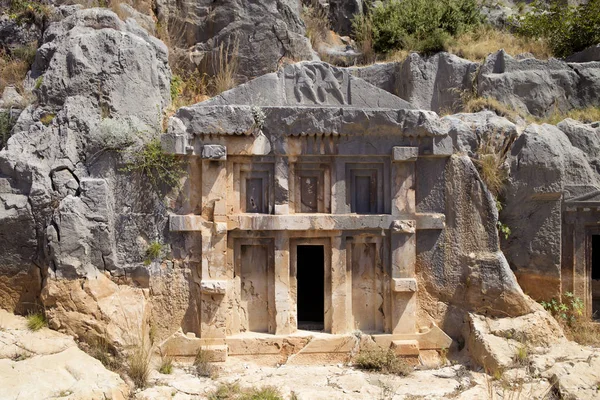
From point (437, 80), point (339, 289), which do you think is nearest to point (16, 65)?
point (339, 289)

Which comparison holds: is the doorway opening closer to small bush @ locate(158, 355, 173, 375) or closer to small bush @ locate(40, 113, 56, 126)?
small bush @ locate(158, 355, 173, 375)

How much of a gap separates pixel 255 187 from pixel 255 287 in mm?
1432

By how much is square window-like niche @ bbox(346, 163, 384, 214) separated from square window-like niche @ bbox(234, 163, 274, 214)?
114 centimetres

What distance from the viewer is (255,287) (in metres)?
7.52

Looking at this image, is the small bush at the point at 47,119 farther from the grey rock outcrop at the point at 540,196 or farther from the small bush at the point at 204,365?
the grey rock outcrop at the point at 540,196

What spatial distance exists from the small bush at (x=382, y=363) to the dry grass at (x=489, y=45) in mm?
6104

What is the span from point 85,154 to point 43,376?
2854 millimetres

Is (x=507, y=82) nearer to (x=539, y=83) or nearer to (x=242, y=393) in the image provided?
(x=539, y=83)

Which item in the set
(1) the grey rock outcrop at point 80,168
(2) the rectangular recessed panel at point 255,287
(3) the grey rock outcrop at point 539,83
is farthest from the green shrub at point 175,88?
(3) the grey rock outcrop at point 539,83

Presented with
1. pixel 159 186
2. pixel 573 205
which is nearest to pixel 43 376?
pixel 159 186

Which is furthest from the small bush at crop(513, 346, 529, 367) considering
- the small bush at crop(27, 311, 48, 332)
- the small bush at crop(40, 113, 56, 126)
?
the small bush at crop(40, 113, 56, 126)

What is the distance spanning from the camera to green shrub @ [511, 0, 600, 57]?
10.3 m

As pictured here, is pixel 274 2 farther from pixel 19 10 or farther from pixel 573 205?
pixel 573 205

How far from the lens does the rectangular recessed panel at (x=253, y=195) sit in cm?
755
